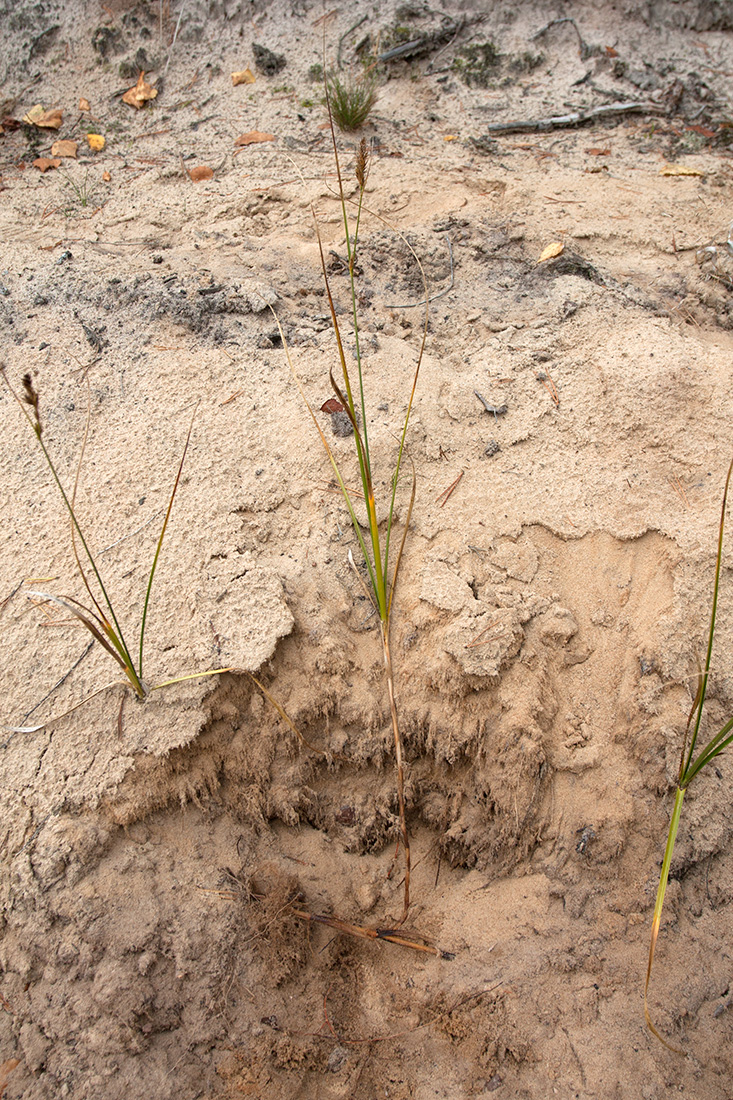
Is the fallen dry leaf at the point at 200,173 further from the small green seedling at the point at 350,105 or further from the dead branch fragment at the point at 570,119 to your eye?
the dead branch fragment at the point at 570,119

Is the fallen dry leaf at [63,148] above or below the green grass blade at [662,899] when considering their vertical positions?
above

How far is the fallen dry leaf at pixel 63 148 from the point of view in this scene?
352 cm

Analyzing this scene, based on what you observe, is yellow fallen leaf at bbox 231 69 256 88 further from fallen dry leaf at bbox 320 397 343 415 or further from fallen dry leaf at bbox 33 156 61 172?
fallen dry leaf at bbox 320 397 343 415

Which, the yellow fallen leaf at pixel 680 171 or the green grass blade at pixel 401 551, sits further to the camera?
the yellow fallen leaf at pixel 680 171

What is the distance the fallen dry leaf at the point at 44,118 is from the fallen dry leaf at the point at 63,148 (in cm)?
21

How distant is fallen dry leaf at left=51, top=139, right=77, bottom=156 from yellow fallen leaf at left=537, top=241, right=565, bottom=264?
2503 mm

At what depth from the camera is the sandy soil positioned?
1.55 metres

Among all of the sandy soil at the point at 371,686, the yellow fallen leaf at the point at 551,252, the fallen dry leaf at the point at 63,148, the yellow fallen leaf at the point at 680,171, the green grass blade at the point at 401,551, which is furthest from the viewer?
the fallen dry leaf at the point at 63,148

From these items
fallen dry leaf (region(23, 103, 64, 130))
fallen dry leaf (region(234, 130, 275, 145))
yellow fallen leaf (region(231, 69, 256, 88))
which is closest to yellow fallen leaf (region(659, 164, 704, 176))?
fallen dry leaf (region(234, 130, 275, 145))

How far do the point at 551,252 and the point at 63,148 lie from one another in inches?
102

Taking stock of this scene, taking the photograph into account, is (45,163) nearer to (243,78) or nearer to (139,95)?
(139,95)

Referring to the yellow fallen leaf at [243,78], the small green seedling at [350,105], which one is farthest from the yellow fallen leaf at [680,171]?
the yellow fallen leaf at [243,78]

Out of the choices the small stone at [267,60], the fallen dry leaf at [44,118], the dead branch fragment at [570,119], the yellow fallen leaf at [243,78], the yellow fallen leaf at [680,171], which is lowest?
the yellow fallen leaf at [680,171]

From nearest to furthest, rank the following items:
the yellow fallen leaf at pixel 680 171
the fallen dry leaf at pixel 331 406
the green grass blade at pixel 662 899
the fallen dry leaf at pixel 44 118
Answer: the green grass blade at pixel 662 899 < the fallen dry leaf at pixel 331 406 < the yellow fallen leaf at pixel 680 171 < the fallen dry leaf at pixel 44 118
